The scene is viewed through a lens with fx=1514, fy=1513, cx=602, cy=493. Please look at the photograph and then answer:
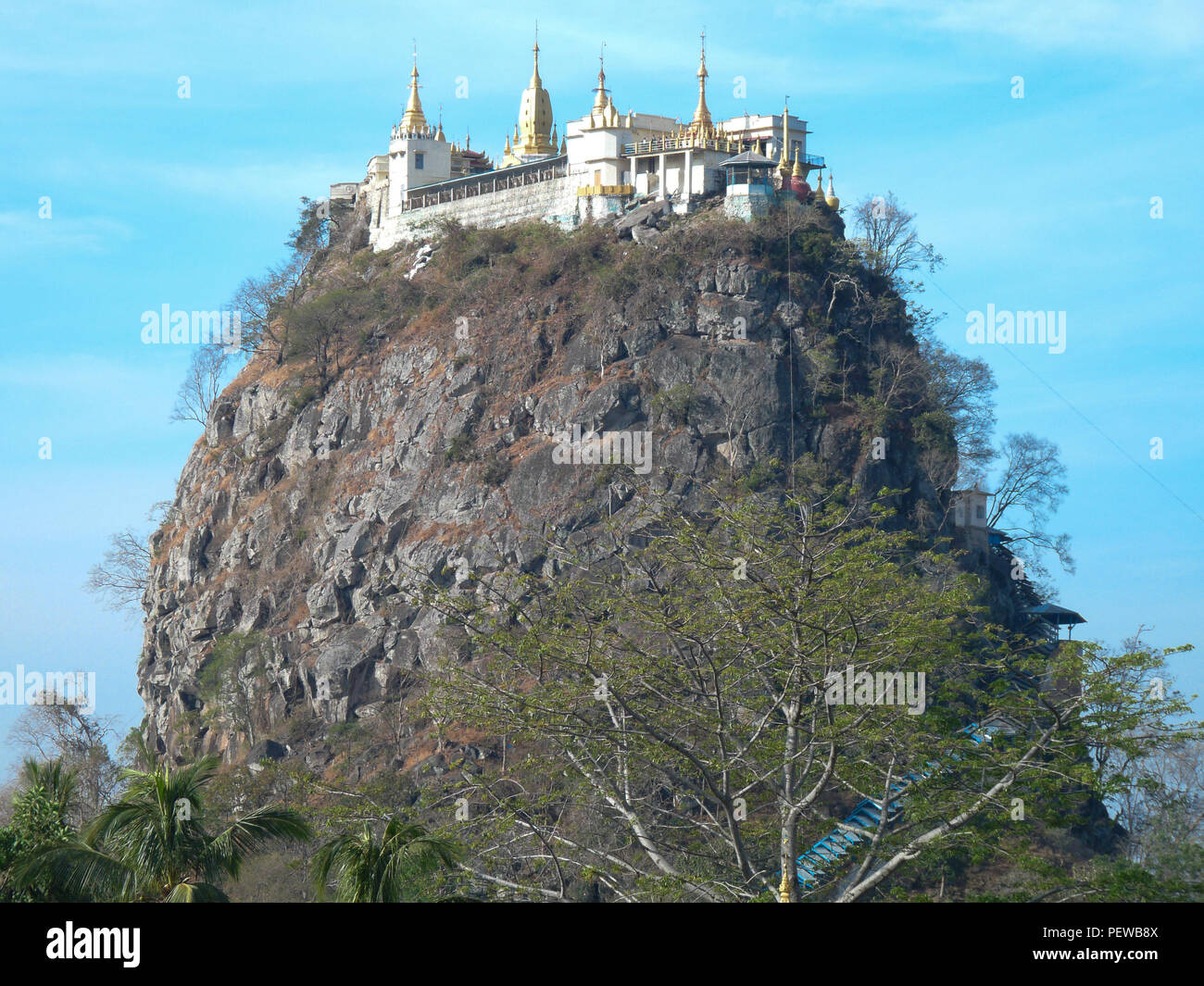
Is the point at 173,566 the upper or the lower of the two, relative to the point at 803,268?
lower

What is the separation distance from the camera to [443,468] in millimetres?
65625

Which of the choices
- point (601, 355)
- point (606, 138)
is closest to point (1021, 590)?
point (601, 355)

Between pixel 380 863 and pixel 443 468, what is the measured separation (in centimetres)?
4635

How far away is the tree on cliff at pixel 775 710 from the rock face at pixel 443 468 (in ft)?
96.9

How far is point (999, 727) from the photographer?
25.9 meters

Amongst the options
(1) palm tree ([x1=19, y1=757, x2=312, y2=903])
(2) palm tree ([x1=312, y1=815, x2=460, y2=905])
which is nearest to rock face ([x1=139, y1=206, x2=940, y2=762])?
(1) palm tree ([x1=19, y1=757, x2=312, y2=903])

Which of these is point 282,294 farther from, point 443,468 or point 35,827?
point 35,827

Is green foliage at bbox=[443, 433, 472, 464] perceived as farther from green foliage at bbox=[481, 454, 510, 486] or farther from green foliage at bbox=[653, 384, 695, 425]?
green foliage at bbox=[653, 384, 695, 425]

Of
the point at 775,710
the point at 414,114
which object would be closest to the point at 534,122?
the point at 414,114

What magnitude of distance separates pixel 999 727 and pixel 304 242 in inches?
2708

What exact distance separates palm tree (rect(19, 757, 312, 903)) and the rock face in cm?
3440

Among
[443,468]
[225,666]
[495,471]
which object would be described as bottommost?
[225,666]
